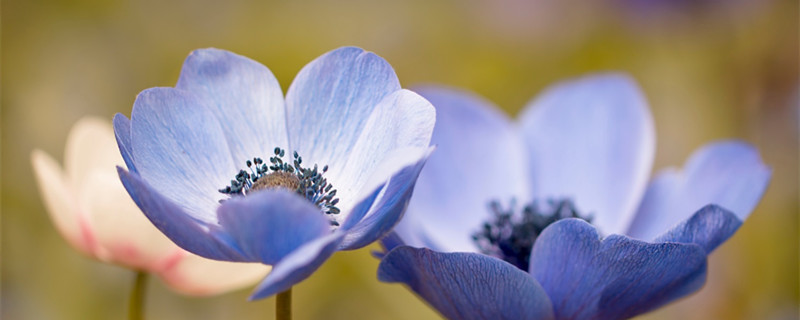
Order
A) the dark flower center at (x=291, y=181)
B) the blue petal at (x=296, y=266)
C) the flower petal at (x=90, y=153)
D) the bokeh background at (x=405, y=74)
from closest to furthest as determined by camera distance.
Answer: the blue petal at (x=296, y=266) → the dark flower center at (x=291, y=181) → the flower petal at (x=90, y=153) → the bokeh background at (x=405, y=74)

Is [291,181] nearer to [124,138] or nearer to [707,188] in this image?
[124,138]

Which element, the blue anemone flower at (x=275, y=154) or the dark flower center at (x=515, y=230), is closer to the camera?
the blue anemone flower at (x=275, y=154)

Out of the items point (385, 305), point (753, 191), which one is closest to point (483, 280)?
point (753, 191)

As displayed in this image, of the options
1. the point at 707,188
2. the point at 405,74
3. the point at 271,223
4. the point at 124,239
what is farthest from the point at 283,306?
the point at 405,74

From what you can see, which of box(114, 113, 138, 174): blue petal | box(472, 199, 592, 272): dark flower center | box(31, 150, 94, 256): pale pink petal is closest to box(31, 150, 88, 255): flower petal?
box(31, 150, 94, 256): pale pink petal

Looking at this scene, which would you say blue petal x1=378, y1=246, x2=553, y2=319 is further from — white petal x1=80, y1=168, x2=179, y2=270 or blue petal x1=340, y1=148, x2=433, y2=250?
white petal x1=80, y1=168, x2=179, y2=270

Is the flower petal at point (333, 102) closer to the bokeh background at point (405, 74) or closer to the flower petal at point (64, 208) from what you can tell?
the flower petal at point (64, 208)

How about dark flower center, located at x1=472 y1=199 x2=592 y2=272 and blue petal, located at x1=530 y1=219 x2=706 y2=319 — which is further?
dark flower center, located at x1=472 y1=199 x2=592 y2=272

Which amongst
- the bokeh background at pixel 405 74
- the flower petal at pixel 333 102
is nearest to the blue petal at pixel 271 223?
the flower petal at pixel 333 102
